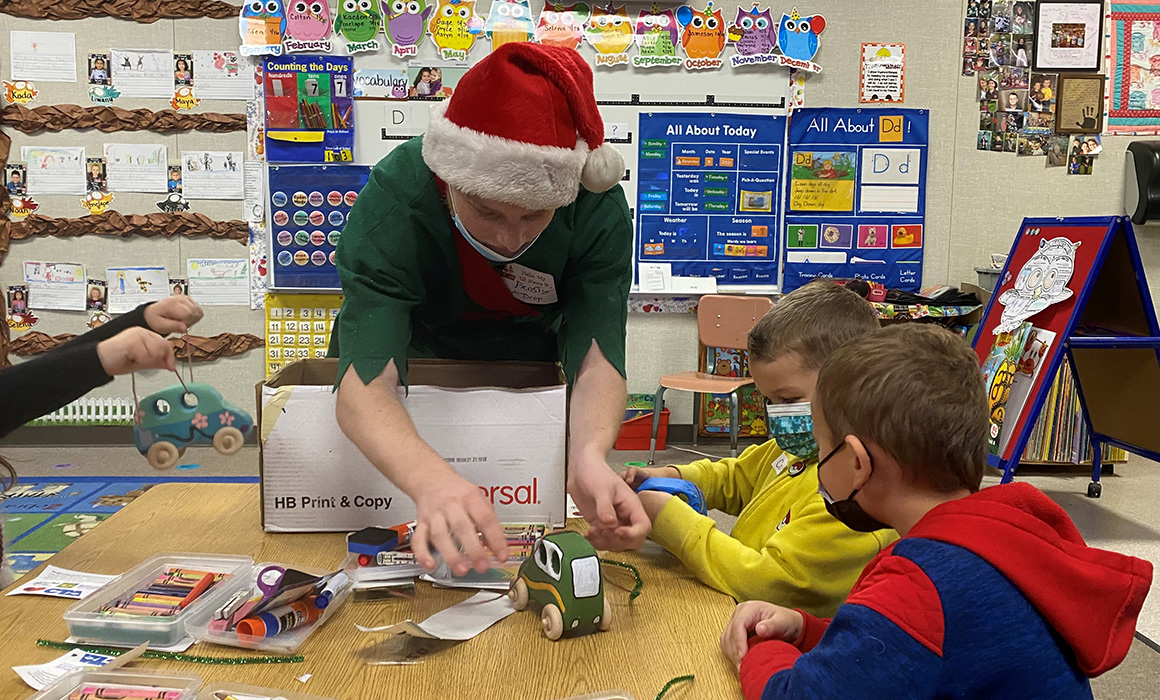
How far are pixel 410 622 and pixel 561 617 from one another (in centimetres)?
17

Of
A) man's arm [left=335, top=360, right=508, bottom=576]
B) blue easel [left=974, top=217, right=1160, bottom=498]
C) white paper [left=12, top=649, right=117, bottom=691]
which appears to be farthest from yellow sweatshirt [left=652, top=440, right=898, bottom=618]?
blue easel [left=974, top=217, right=1160, bottom=498]

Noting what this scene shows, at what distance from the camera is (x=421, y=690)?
0.85 m

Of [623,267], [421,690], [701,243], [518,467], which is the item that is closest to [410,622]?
[421,690]

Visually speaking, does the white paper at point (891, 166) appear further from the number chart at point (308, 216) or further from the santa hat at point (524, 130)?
the santa hat at point (524, 130)

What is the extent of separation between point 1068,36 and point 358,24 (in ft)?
11.5

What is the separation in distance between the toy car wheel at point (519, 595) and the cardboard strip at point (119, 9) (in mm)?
Answer: 3890

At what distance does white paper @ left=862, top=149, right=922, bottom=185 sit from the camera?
14.2 feet

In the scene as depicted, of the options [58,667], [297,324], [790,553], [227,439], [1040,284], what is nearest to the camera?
[58,667]

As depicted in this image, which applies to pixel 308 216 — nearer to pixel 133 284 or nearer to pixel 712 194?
pixel 133 284

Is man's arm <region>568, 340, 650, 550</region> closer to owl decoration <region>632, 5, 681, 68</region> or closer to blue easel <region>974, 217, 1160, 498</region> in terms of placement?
blue easel <region>974, 217, 1160, 498</region>

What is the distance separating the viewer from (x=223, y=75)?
13.5 feet

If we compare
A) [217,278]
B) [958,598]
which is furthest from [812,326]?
[217,278]

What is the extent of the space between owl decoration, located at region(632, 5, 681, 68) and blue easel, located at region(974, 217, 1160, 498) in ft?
5.93

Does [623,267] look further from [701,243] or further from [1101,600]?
[701,243]
